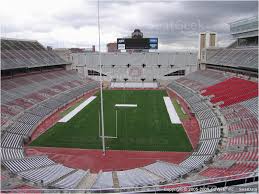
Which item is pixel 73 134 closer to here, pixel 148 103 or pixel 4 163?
pixel 4 163

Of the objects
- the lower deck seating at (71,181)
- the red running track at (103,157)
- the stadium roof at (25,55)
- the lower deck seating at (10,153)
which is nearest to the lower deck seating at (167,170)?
the red running track at (103,157)

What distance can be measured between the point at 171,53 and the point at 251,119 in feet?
114

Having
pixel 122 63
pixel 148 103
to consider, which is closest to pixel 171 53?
pixel 122 63

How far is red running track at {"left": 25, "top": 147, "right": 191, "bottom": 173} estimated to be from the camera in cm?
1948

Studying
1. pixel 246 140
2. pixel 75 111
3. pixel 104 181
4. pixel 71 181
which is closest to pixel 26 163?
pixel 71 181

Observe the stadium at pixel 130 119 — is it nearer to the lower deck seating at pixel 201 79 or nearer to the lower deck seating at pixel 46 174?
the lower deck seating at pixel 46 174

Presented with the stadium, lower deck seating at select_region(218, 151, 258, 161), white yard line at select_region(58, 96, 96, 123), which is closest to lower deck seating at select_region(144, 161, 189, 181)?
the stadium

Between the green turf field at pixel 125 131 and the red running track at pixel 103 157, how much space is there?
807mm

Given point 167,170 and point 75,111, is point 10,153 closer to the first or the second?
point 167,170

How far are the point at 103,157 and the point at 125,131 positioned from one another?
19.5 ft

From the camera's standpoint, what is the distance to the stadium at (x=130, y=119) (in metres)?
16.0

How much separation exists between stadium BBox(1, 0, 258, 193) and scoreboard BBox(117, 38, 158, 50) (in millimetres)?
196

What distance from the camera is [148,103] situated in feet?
127

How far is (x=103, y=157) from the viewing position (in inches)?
818
